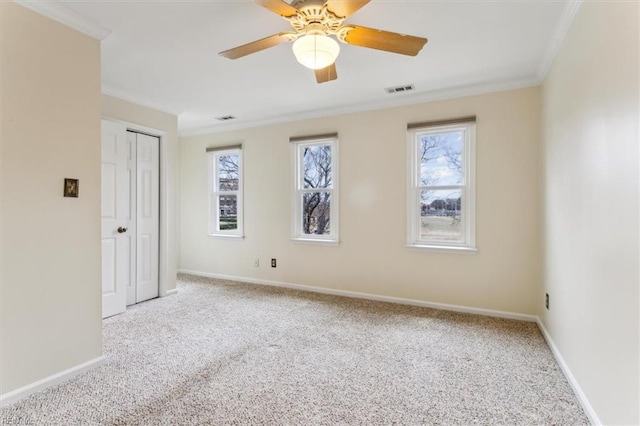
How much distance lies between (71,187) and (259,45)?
63.3 inches

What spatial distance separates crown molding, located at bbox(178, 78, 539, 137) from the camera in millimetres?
3496

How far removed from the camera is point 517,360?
2572 mm

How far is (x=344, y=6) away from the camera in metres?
1.77

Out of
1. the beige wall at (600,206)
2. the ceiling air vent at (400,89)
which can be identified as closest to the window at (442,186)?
the ceiling air vent at (400,89)

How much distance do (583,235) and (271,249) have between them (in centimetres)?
377

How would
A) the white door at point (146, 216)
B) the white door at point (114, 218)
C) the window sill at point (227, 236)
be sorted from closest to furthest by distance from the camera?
the white door at point (114, 218) → the white door at point (146, 216) → the window sill at point (227, 236)

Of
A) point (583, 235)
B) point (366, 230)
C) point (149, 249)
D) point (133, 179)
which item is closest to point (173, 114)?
point (133, 179)

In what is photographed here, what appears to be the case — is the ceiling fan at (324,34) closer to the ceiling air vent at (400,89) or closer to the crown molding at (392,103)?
the ceiling air vent at (400,89)

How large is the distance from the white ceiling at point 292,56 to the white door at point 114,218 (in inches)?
22.4

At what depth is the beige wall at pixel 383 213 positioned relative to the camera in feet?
11.4

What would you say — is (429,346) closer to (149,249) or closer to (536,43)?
(536,43)

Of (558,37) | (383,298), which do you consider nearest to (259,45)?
(558,37)

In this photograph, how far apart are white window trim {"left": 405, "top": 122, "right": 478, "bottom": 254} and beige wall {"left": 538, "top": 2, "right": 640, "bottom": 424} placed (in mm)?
1053

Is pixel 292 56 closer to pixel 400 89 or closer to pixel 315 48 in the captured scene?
pixel 315 48
